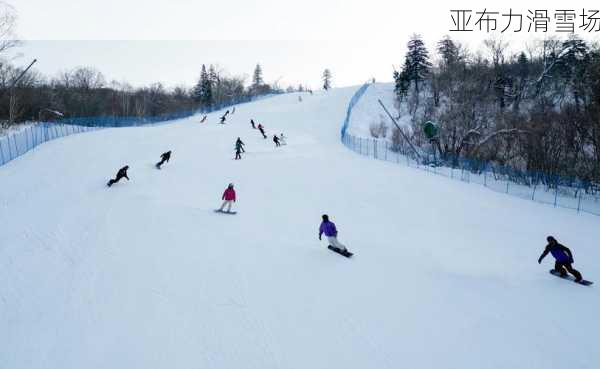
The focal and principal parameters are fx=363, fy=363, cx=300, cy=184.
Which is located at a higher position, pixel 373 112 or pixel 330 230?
pixel 373 112

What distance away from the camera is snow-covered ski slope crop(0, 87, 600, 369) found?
7160 millimetres

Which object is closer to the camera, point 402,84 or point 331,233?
point 331,233

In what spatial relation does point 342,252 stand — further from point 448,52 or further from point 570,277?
point 448,52

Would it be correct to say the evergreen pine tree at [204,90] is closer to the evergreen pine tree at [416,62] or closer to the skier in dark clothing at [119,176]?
the evergreen pine tree at [416,62]

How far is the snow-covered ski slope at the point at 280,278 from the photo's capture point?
716cm

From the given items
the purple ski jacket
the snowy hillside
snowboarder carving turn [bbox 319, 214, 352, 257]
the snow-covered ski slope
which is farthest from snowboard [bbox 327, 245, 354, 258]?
the snowy hillside

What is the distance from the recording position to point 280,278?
9789 mm

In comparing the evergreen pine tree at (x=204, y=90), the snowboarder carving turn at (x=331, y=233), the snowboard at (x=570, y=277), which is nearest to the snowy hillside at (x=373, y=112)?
the snowboarder carving turn at (x=331, y=233)

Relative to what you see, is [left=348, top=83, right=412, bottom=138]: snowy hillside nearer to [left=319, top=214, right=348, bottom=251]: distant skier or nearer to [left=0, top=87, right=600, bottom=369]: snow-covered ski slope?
[left=0, top=87, right=600, bottom=369]: snow-covered ski slope

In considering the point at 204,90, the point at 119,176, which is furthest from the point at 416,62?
the point at 119,176

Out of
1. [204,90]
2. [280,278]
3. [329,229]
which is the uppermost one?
[204,90]

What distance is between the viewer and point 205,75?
84.2 m

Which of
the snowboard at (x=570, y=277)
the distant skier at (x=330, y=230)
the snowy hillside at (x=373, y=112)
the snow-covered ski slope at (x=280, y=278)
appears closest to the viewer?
the snow-covered ski slope at (x=280, y=278)

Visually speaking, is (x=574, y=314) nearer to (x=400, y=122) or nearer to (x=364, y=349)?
(x=364, y=349)
